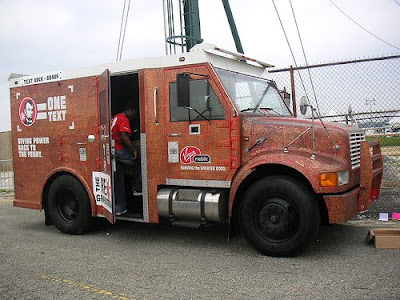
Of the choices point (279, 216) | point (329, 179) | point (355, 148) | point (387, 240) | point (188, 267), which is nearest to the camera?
point (329, 179)

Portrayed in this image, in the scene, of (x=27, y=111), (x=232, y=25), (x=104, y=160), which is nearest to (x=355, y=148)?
(x=104, y=160)

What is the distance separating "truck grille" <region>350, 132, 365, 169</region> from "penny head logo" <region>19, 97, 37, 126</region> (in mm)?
5330

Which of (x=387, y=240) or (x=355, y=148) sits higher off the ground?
(x=355, y=148)

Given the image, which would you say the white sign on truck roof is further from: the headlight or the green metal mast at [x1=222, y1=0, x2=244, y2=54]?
the green metal mast at [x1=222, y1=0, x2=244, y2=54]

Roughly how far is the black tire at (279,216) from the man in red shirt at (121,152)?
220 cm

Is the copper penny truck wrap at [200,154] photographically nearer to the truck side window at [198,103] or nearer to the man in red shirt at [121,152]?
the truck side window at [198,103]

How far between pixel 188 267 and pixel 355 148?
266 cm

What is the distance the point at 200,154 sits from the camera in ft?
19.6

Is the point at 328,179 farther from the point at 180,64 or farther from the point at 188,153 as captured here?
the point at 180,64

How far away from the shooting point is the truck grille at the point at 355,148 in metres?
5.57

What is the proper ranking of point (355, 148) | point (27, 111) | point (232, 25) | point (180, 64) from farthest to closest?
point (232, 25) → point (27, 111) → point (180, 64) → point (355, 148)

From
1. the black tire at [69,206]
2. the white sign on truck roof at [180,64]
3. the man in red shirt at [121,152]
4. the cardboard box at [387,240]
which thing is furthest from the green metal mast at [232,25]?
the cardboard box at [387,240]

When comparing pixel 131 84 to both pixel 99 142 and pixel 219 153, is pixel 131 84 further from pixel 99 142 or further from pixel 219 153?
pixel 219 153

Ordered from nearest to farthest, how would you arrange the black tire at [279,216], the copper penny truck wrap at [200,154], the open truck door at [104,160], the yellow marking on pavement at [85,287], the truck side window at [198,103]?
the yellow marking on pavement at [85,287], the black tire at [279,216], the copper penny truck wrap at [200,154], the truck side window at [198,103], the open truck door at [104,160]
